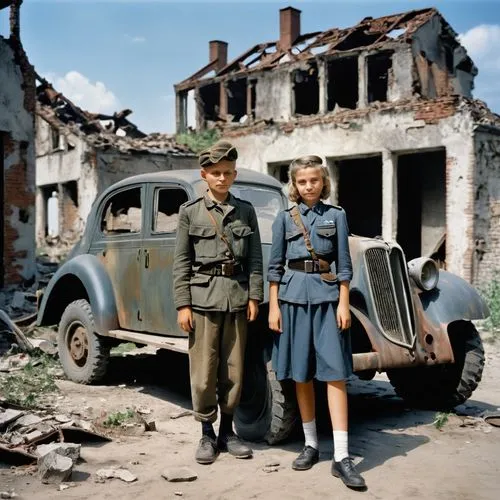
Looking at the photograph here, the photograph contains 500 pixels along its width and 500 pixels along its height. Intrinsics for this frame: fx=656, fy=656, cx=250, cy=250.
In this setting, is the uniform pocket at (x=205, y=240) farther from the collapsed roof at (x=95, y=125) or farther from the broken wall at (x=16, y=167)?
the collapsed roof at (x=95, y=125)

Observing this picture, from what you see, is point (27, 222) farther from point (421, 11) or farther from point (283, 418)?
point (421, 11)

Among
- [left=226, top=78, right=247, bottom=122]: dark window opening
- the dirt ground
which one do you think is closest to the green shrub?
the dirt ground

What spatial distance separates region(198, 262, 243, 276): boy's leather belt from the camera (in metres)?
4.25

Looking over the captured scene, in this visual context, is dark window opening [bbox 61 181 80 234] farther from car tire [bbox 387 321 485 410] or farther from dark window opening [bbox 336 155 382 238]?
car tire [bbox 387 321 485 410]

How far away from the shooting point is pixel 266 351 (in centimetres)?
465

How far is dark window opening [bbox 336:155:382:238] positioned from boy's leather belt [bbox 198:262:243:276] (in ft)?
51.2

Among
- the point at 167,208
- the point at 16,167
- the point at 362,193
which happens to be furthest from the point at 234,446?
the point at 362,193

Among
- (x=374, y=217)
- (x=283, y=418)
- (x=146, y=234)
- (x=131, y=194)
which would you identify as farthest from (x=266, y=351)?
(x=374, y=217)

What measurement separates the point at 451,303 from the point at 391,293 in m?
0.68

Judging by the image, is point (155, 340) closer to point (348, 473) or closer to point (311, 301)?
point (311, 301)

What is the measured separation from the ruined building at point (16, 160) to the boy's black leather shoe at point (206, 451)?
27.1ft

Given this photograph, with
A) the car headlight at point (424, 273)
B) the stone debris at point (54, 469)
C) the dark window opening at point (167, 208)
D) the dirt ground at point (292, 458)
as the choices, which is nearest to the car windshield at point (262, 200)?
the dark window opening at point (167, 208)

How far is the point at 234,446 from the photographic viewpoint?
439cm

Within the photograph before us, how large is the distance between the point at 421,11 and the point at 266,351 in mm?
18266
